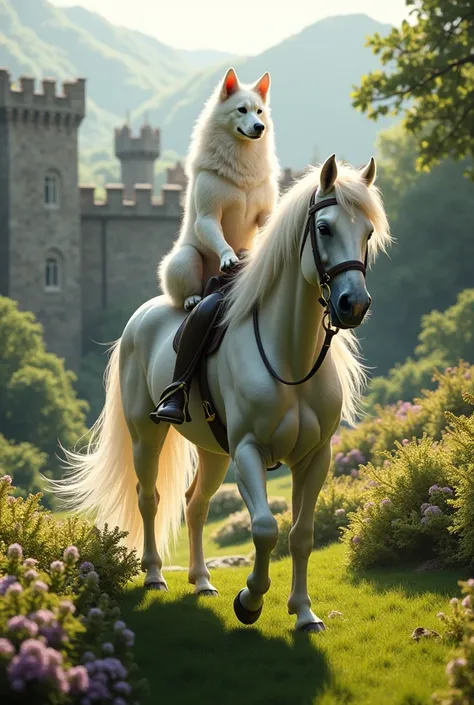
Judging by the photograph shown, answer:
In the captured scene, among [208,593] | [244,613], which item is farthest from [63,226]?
[244,613]

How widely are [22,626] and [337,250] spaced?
2.73m

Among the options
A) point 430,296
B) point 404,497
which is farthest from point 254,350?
point 430,296

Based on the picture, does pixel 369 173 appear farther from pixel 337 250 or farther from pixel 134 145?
pixel 134 145

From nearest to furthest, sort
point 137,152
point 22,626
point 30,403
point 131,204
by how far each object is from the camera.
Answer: point 22,626 < point 30,403 < point 131,204 < point 137,152

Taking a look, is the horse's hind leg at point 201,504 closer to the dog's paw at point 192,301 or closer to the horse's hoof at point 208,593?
the horse's hoof at point 208,593

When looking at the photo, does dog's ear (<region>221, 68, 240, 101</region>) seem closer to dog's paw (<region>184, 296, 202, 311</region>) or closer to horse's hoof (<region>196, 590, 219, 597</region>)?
dog's paw (<region>184, 296, 202, 311</region>)

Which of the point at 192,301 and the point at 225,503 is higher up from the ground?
the point at 192,301

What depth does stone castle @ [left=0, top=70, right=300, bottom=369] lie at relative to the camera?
188 ft

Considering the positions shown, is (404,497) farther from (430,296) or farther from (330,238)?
(430,296)

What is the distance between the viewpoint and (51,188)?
2313 inches

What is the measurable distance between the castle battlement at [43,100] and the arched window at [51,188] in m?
2.54

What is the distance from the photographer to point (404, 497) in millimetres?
10445

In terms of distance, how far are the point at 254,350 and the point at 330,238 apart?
3.26 ft

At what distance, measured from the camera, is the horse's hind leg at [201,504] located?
32.1 feet
